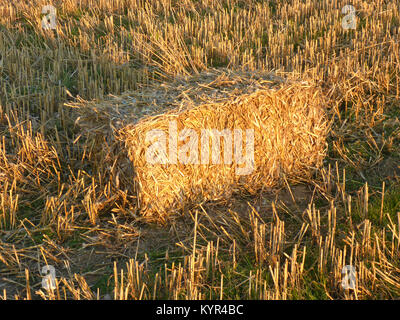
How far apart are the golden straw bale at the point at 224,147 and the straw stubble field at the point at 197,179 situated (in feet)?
0.05

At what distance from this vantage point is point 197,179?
3.95 m

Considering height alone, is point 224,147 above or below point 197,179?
above

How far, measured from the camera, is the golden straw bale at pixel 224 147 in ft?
12.2

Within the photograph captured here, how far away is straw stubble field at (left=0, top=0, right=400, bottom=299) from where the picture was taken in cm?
312

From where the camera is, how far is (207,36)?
22.2 feet

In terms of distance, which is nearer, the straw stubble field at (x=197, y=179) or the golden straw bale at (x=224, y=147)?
the straw stubble field at (x=197, y=179)

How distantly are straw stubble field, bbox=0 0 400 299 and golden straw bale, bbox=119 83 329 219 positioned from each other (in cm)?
2

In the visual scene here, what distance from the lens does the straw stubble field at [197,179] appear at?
3.12m

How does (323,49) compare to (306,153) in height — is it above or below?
above

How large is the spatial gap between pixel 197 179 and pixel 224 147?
0.31 meters

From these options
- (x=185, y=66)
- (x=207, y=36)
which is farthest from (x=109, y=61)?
(x=207, y=36)
